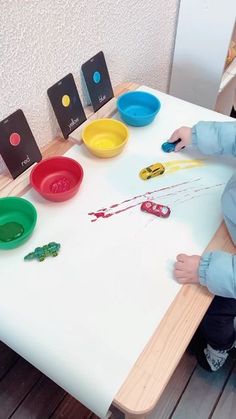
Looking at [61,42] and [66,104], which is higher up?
[61,42]

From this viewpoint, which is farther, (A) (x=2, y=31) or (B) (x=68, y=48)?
(B) (x=68, y=48)

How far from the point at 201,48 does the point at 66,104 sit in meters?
0.47

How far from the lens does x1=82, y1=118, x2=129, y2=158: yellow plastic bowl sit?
2.59 ft

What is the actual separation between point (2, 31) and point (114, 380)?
51 centimetres

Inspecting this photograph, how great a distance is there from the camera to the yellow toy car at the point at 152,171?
2.38 feet

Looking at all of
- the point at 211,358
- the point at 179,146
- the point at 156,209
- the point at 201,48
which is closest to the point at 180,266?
the point at 156,209

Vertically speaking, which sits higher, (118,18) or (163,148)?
(118,18)

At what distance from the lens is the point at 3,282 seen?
22.6 inches

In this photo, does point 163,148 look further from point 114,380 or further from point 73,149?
point 114,380

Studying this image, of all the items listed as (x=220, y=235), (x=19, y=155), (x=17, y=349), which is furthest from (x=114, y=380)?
(x=19, y=155)

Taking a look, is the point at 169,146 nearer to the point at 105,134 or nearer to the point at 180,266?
the point at 105,134

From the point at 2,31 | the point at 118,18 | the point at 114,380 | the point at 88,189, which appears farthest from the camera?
the point at 118,18

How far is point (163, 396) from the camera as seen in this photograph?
39.1 inches

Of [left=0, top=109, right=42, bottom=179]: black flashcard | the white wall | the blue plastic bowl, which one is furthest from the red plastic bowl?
the white wall
